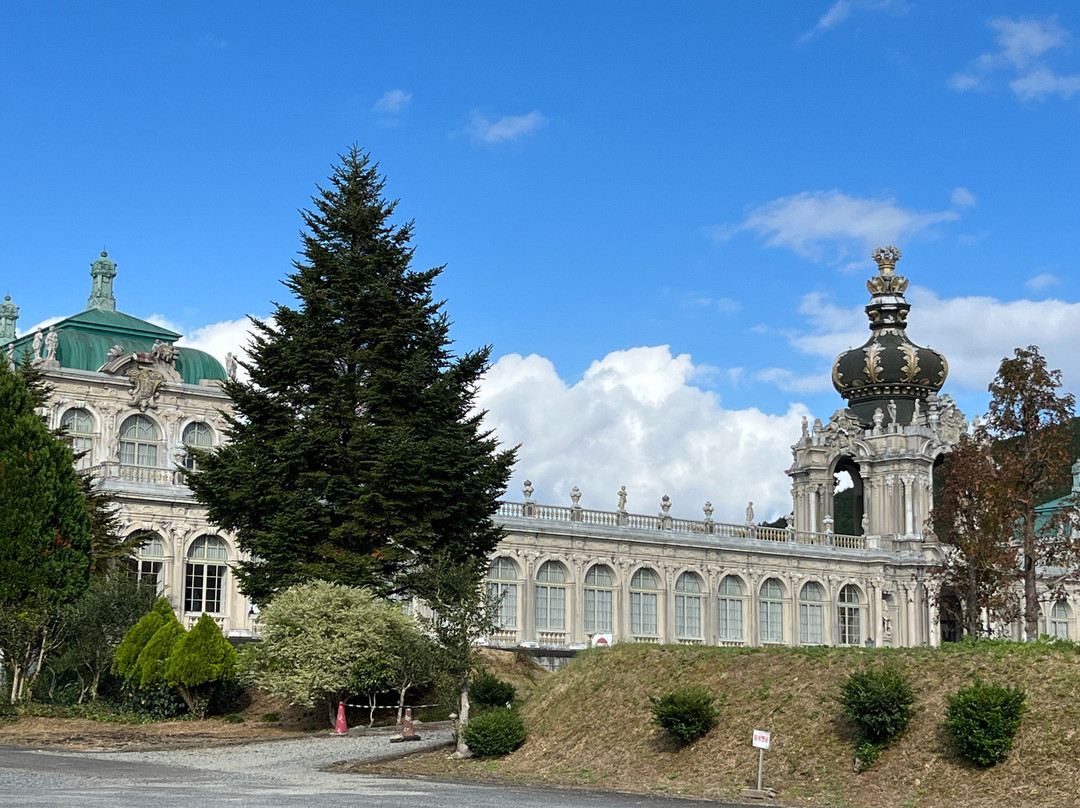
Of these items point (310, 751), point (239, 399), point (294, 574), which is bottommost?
point (310, 751)

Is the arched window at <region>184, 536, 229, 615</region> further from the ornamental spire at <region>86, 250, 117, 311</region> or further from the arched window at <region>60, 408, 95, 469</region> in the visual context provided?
the ornamental spire at <region>86, 250, 117, 311</region>

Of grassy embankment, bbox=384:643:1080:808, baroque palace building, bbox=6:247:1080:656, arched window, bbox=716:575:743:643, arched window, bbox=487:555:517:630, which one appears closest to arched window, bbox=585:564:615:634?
baroque palace building, bbox=6:247:1080:656

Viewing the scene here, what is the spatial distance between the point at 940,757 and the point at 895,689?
1434 millimetres

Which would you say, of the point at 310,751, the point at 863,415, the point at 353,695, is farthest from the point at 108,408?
the point at 863,415

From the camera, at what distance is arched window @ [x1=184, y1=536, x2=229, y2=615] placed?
176 feet

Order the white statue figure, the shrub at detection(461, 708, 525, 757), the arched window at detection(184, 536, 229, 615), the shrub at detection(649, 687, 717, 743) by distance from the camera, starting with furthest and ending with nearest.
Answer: the white statue figure
the arched window at detection(184, 536, 229, 615)
the shrub at detection(461, 708, 525, 757)
the shrub at detection(649, 687, 717, 743)

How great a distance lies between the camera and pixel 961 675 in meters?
27.0

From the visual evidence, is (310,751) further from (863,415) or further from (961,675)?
(863,415)

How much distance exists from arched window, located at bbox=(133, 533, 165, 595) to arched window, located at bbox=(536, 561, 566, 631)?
604 inches

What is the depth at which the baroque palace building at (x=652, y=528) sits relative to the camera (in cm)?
5447

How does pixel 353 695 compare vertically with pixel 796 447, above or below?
below

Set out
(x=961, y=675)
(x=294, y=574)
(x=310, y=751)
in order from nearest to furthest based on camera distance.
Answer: (x=961, y=675) < (x=310, y=751) < (x=294, y=574)

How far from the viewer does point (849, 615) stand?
69750 mm

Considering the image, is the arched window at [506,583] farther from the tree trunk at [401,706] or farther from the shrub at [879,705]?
the shrub at [879,705]
